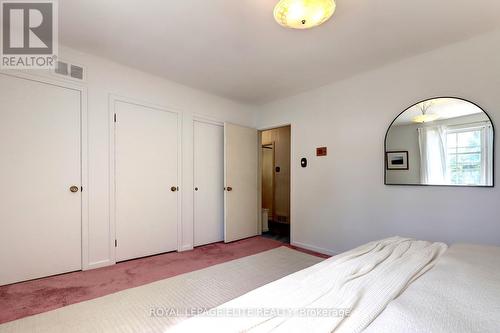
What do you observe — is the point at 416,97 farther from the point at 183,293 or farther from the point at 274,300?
the point at 183,293

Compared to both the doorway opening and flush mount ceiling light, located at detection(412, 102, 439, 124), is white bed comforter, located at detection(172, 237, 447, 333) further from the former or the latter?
the doorway opening

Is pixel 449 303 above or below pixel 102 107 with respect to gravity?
below

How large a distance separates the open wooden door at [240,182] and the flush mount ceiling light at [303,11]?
7.20 feet

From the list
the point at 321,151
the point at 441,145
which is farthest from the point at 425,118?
the point at 321,151

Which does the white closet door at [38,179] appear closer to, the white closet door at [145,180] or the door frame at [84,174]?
the door frame at [84,174]

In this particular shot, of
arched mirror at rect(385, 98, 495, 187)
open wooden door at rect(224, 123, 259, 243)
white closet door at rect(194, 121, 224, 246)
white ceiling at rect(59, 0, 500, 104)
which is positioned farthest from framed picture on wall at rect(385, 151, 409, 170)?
white closet door at rect(194, 121, 224, 246)

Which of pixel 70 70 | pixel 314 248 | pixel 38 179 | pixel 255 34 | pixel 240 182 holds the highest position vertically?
pixel 255 34

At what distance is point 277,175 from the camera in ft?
18.0

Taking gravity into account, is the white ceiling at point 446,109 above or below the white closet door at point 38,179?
above

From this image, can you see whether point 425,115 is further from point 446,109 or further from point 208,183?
point 208,183

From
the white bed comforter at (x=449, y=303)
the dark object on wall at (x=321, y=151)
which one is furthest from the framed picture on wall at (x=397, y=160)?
the white bed comforter at (x=449, y=303)

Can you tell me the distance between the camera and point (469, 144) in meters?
2.12

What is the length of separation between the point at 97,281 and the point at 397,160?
11.2ft

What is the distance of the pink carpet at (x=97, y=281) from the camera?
1.81m
